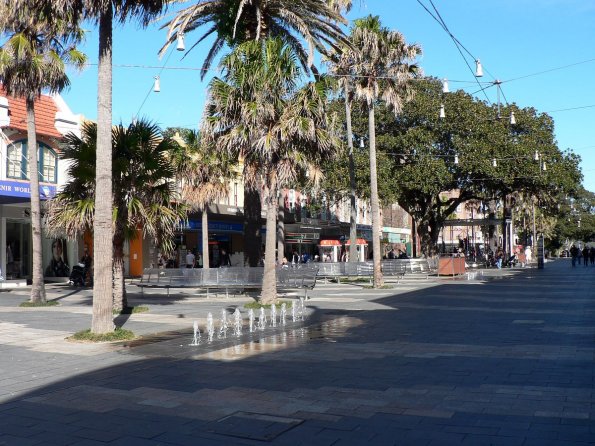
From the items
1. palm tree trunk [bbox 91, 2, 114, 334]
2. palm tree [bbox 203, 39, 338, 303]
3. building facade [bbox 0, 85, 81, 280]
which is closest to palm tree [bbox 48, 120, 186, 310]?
palm tree [bbox 203, 39, 338, 303]

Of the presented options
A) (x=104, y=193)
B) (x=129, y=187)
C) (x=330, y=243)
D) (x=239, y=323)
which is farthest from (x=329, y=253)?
(x=104, y=193)

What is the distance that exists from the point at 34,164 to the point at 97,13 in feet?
29.8

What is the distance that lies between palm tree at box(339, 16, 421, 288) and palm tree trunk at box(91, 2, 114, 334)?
1460 cm

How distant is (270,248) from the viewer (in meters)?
17.9

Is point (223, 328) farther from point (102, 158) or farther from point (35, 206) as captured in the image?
point (35, 206)

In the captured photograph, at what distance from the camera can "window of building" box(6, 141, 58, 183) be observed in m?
28.7

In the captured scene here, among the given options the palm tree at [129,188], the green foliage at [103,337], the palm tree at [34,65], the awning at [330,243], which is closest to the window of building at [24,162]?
the palm tree at [34,65]

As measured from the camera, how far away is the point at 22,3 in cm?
1241

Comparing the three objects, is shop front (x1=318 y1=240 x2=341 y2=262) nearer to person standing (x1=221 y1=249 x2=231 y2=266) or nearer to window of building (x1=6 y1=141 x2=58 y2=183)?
person standing (x1=221 y1=249 x2=231 y2=266)

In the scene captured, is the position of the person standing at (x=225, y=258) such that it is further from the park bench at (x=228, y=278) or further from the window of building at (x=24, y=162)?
the park bench at (x=228, y=278)

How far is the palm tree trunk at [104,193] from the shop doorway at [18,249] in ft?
67.2

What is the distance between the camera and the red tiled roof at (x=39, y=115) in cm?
2873

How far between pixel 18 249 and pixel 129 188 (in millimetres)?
18459

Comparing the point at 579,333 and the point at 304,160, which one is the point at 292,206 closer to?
the point at 304,160
